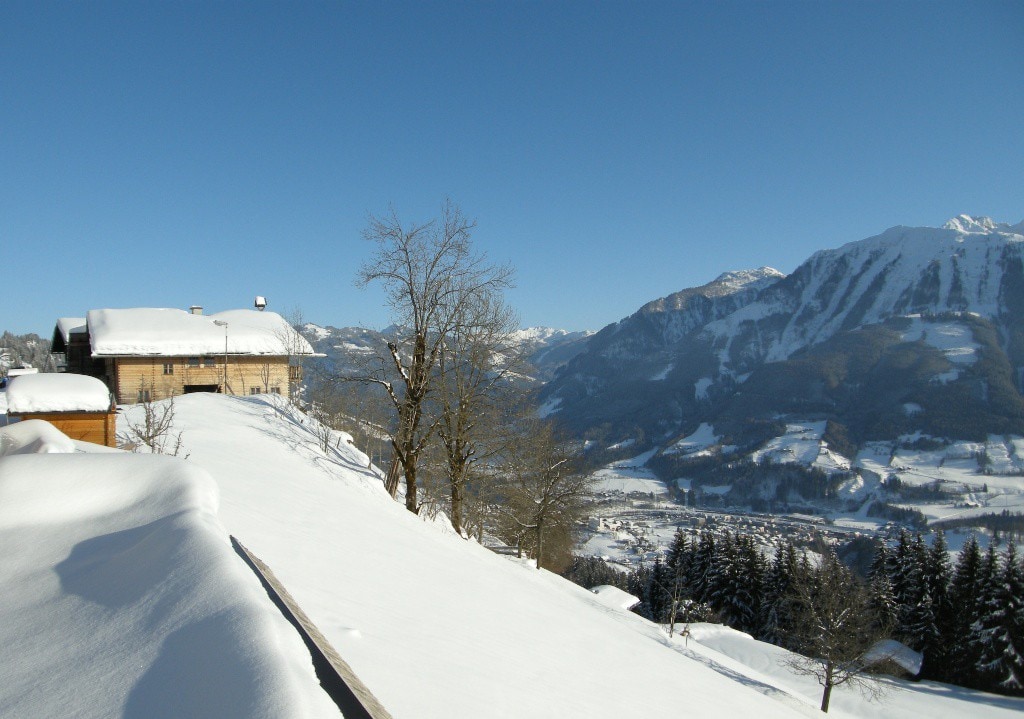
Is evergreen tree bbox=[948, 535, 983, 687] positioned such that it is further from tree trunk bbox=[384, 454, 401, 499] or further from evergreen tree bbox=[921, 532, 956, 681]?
tree trunk bbox=[384, 454, 401, 499]

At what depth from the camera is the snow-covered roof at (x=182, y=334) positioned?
1003 inches

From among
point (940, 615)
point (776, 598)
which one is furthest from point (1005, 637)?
point (776, 598)

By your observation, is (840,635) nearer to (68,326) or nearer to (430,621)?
(430,621)

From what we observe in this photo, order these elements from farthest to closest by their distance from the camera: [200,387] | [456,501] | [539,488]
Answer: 1. [539,488]
2. [200,387]
3. [456,501]

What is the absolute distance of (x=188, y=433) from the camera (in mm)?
13375

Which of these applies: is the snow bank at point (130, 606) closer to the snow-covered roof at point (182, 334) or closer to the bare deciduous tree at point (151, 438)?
the bare deciduous tree at point (151, 438)

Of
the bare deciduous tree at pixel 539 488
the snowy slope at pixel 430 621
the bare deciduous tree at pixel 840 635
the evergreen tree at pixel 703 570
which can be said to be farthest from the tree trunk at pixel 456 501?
the evergreen tree at pixel 703 570

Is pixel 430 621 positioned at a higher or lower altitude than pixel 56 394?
lower

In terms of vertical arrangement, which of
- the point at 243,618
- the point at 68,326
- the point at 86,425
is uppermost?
the point at 68,326

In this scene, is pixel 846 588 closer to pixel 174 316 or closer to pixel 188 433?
pixel 188 433

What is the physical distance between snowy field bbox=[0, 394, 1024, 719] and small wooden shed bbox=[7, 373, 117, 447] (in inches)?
75.9

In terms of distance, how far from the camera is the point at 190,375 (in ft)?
89.0

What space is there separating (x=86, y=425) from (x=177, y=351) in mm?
20155

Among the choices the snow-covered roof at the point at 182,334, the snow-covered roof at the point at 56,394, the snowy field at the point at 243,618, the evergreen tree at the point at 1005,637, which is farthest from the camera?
the evergreen tree at the point at 1005,637
